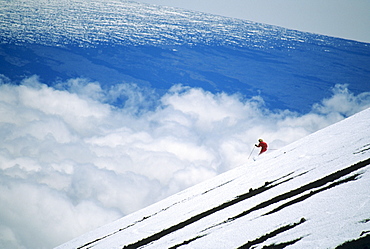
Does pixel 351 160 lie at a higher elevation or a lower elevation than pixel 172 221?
lower

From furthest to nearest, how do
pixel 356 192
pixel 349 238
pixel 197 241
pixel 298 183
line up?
1. pixel 298 183
2. pixel 197 241
3. pixel 356 192
4. pixel 349 238

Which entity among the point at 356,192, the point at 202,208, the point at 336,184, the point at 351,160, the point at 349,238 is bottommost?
the point at 349,238

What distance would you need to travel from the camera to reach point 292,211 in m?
5.52

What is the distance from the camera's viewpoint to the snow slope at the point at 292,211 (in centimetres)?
420

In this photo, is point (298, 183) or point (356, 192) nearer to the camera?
point (356, 192)

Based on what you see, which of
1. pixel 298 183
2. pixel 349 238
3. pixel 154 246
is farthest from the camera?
pixel 154 246

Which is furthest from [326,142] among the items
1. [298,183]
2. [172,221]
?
[172,221]

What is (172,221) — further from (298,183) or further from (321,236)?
(321,236)

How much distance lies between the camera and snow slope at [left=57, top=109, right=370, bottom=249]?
420cm

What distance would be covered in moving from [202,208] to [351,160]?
4933mm

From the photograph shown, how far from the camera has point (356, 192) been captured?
476cm

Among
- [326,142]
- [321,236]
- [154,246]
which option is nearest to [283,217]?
[321,236]

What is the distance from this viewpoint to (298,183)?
7.33 metres

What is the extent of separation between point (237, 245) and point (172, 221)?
5.10m
